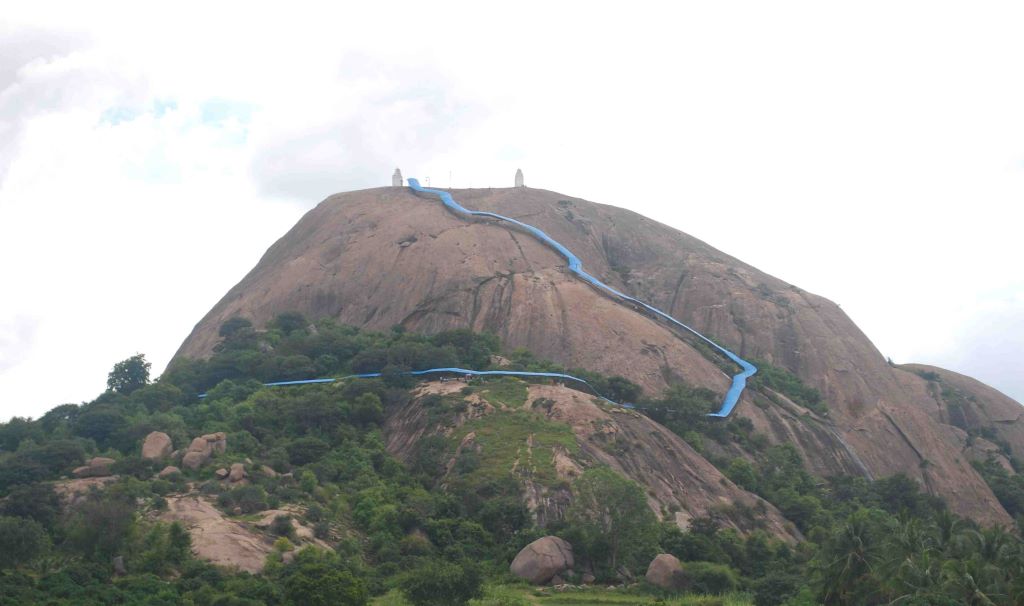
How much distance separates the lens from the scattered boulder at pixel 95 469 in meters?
55.9

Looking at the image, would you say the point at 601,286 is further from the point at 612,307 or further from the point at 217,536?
the point at 217,536

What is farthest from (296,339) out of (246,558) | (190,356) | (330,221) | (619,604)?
(619,604)

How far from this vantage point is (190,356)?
86750 millimetres

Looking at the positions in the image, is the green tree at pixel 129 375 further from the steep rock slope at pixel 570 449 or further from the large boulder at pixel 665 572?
the large boulder at pixel 665 572

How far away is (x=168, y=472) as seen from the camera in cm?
5603

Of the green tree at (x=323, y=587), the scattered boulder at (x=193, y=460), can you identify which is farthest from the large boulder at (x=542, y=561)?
the scattered boulder at (x=193, y=460)

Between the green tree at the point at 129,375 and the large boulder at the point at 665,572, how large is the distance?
1600 inches

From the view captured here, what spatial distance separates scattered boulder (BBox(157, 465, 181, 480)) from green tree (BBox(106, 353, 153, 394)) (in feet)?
74.0

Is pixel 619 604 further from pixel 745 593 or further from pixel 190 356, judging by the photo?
pixel 190 356

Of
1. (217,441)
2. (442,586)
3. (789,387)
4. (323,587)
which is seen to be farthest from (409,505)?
(789,387)

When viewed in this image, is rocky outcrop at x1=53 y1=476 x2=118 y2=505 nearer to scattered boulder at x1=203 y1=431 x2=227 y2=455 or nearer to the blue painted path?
scattered boulder at x1=203 y1=431 x2=227 y2=455

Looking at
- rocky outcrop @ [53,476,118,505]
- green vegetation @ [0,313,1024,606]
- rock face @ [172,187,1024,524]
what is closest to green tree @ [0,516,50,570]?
green vegetation @ [0,313,1024,606]

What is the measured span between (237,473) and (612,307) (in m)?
34.8

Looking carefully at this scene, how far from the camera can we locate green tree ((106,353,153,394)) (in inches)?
3063
